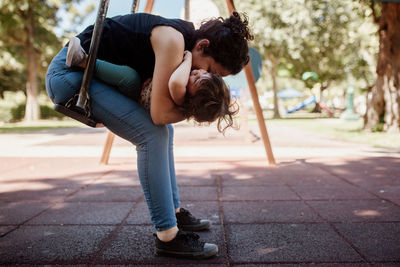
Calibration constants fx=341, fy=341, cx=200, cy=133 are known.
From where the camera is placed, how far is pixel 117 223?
2.42 m

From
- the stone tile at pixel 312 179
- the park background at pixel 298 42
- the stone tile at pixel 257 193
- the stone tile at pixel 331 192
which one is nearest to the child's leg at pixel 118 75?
the stone tile at pixel 257 193

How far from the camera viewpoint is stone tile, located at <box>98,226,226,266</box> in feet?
5.95

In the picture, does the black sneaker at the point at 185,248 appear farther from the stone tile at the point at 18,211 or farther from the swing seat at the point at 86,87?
the stone tile at the point at 18,211

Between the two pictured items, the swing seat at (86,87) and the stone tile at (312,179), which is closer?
the swing seat at (86,87)

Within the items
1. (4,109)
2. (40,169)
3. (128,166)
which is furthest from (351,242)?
(4,109)

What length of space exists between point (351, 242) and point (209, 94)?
124 centimetres

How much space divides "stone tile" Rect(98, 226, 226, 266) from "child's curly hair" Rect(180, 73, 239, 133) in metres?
0.76

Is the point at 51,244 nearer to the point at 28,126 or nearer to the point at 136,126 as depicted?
the point at 136,126

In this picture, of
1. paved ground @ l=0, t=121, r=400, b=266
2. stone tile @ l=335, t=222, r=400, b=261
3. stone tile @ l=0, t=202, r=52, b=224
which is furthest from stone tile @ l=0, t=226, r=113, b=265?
stone tile @ l=335, t=222, r=400, b=261

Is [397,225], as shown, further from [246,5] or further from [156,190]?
[246,5]

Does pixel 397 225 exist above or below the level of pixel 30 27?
below

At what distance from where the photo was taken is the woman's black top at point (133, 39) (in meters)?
1.74

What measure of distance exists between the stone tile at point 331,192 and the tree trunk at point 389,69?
6773mm

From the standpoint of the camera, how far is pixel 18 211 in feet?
8.92
